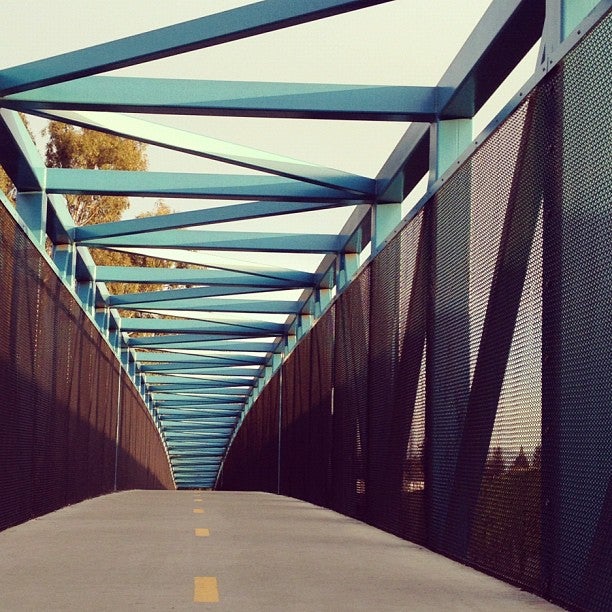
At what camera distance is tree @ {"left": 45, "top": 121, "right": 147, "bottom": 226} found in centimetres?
4200

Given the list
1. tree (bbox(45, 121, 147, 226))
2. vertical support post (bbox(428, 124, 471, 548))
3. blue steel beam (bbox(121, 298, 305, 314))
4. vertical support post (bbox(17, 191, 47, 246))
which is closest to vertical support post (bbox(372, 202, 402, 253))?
vertical support post (bbox(17, 191, 47, 246))

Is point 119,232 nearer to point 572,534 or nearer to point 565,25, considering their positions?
point 565,25

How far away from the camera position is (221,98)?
14141 mm

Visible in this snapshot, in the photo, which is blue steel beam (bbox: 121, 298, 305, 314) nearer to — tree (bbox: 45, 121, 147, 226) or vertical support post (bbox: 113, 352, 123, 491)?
vertical support post (bbox: 113, 352, 123, 491)

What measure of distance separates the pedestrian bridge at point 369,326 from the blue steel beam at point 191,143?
5cm

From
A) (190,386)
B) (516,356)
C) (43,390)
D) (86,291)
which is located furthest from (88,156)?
(516,356)

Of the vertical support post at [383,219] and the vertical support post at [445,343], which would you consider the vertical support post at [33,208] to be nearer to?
the vertical support post at [383,219]

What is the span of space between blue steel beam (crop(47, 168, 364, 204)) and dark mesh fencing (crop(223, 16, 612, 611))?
4.65 m

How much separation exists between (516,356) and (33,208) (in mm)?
12319

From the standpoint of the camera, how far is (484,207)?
9.52m

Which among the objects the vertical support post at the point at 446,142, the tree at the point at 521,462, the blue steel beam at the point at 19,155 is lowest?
the tree at the point at 521,462

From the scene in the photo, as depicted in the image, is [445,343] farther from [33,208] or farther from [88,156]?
[88,156]

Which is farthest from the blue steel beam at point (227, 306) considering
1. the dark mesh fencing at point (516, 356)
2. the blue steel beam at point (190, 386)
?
the blue steel beam at point (190, 386)

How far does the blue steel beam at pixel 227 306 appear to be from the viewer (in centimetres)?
3069
